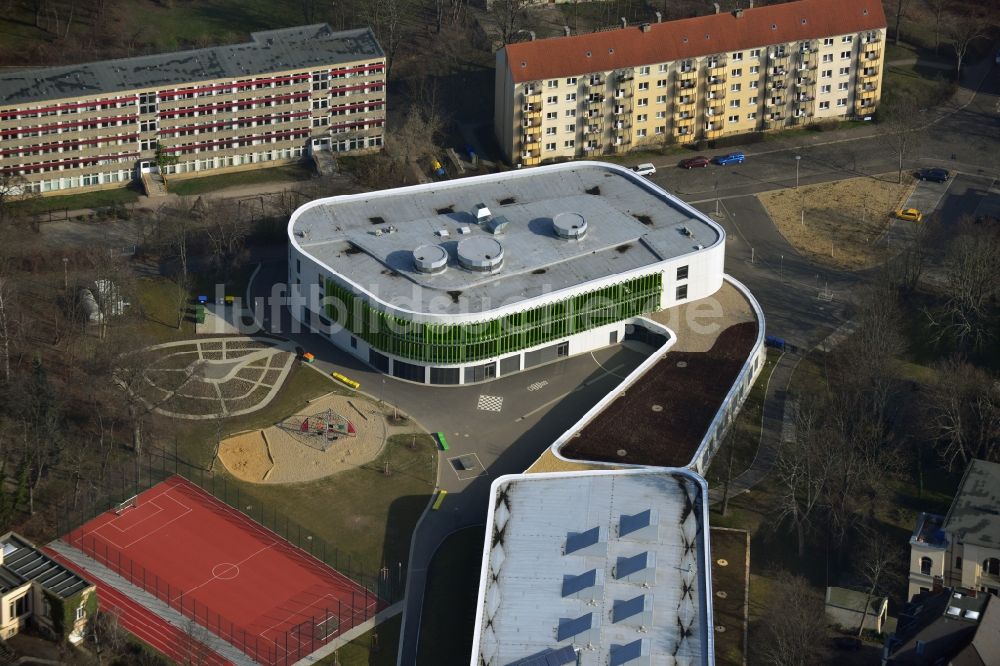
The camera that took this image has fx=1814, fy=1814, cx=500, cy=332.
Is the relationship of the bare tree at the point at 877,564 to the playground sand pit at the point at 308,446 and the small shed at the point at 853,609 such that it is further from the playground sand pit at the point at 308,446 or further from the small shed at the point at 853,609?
the playground sand pit at the point at 308,446

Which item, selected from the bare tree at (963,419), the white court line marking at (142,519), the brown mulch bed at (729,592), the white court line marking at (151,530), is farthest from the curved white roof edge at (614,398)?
the white court line marking at (142,519)

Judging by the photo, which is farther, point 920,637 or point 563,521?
point 563,521

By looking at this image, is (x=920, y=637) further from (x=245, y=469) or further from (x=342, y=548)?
(x=245, y=469)

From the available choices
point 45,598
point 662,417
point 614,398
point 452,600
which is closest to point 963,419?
point 662,417

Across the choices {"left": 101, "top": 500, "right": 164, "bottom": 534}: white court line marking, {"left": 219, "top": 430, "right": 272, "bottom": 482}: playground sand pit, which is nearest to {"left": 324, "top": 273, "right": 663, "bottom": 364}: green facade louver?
{"left": 219, "top": 430, "right": 272, "bottom": 482}: playground sand pit

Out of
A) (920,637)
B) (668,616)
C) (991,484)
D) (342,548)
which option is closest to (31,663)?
(342,548)

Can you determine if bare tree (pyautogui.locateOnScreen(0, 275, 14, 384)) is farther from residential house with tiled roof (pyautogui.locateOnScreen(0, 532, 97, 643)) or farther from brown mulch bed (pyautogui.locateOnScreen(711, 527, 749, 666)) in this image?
brown mulch bed (pyautogui.locateOnScreen(711, 527, 749, 666))

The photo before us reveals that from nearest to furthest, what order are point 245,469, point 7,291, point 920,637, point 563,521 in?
point 920,637 < point 563,521 < point 245,469 < point 7,291

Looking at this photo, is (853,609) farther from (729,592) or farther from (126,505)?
(126,505)
